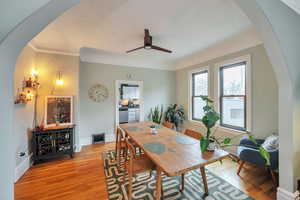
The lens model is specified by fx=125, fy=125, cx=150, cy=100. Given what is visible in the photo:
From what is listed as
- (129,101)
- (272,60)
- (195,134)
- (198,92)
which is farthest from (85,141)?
(272,60)

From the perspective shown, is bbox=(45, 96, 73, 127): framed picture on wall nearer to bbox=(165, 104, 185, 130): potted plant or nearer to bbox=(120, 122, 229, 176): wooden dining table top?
bbox=(120, 122, 229, 176): wooden dining table top

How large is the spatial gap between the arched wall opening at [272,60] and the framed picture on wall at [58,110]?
242cm

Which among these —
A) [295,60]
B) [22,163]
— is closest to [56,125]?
[22,163]

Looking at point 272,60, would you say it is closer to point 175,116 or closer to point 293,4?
point 293,4

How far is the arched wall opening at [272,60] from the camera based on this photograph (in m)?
0.76

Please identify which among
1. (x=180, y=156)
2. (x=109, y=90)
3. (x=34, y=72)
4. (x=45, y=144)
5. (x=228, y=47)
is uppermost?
(x=228, y=47)

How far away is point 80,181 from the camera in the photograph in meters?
2.07

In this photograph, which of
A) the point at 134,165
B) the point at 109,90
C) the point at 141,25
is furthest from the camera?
the point at 109,90

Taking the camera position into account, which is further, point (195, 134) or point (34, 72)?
point (34, 72)

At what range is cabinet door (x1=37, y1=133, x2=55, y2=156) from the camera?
2605mm

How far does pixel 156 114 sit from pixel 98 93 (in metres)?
2.03

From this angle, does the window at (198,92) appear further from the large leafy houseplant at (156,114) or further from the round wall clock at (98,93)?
the round wall clock at (98,93)

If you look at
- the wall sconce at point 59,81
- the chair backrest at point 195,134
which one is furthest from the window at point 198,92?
the wall sconce at point 59,81

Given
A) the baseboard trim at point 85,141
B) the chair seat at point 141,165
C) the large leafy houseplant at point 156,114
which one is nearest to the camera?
the chair seat at point 141,165
